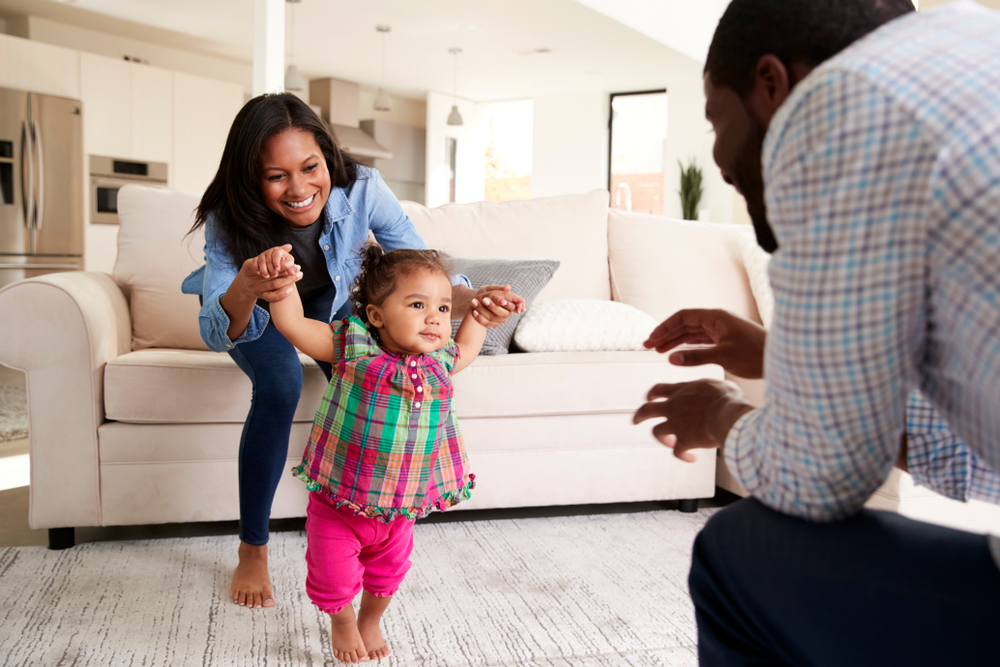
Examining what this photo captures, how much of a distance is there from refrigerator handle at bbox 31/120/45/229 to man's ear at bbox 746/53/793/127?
570 cm

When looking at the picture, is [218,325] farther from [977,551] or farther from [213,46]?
[213,46]

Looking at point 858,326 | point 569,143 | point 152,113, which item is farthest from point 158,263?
point 569,143

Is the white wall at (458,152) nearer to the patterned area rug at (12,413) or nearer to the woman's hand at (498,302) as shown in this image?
the patterned area rug at (12,413)

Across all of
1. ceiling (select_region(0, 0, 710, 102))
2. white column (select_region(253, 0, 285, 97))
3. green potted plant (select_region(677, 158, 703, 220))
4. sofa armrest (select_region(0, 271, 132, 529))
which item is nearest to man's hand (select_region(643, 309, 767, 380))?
sofa armrest (select_region(0, 271, 132, 529))

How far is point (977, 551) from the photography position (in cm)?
64

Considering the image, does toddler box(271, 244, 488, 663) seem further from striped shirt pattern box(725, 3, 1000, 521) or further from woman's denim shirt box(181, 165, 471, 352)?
striped shirt pattern box(725, 3, 1000, 521)

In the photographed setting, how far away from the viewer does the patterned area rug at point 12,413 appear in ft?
10.0

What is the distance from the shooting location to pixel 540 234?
Answer: 2664 mm

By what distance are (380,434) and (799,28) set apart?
946 mm

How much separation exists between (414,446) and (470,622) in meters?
0.40

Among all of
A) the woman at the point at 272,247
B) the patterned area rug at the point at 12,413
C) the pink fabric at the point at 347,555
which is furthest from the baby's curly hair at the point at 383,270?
the patterned area rug at the point at 12,413

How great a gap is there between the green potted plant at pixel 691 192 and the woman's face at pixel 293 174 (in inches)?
236

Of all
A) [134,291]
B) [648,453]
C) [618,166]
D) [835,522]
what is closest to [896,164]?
[835,522]

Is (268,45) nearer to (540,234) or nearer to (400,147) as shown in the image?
(540,234)
